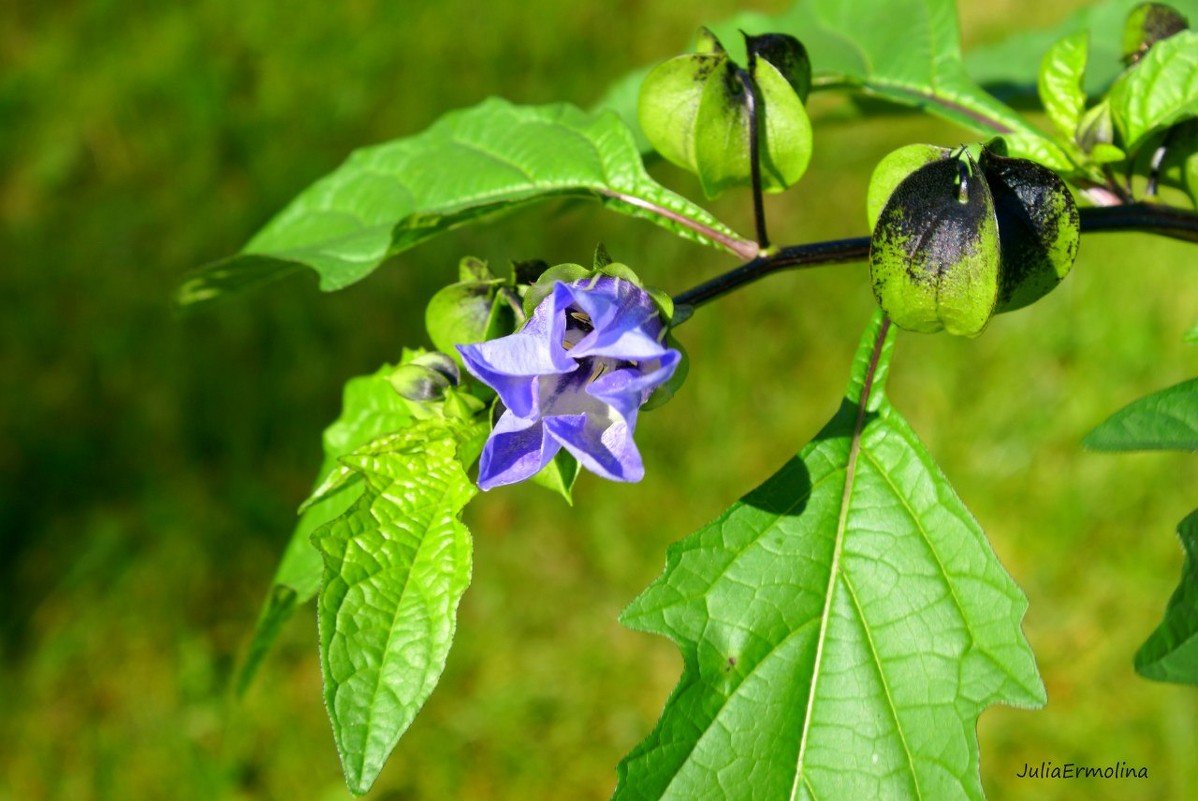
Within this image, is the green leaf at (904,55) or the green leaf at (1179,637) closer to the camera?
the green leaf at (1179,637)

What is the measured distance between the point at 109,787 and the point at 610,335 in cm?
301

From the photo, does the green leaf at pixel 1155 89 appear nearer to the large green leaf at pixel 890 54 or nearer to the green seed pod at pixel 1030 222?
the large green leaf at pixel 890 54

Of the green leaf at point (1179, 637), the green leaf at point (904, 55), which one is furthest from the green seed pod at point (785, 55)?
the green leaf at point (1179, 637)

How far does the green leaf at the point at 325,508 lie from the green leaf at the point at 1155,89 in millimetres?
924

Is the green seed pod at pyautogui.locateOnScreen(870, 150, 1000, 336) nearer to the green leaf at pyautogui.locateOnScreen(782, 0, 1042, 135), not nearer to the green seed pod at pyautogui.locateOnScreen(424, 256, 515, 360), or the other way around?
the green seed pod at pyautogui.locateOnScreen(424, 256, 515, 360)

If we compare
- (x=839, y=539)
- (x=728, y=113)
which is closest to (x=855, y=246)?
(x=728, y=113)

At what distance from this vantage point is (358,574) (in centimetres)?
110

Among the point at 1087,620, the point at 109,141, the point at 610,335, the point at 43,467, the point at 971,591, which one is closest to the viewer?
the point at 610,335

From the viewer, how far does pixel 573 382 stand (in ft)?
3.32

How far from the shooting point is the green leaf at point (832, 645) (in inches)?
45.1

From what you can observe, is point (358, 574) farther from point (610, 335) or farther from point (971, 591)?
point (971, 591)

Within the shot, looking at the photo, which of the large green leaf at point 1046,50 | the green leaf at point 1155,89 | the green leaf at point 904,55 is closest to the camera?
the green leaf at point 1155,89

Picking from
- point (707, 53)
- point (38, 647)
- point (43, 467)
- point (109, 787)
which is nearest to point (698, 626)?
point (707, 53)

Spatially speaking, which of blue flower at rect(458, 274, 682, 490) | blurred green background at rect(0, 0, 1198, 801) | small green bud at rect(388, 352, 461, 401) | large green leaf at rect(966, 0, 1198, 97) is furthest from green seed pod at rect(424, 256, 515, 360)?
blurred green background at rect(0, 0, 1198, 801)
